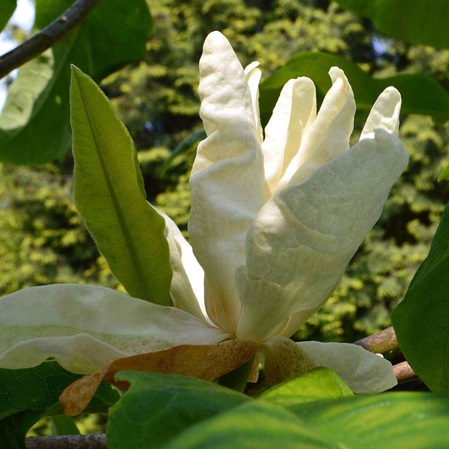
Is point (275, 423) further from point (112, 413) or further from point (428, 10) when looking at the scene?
point (428, 10)

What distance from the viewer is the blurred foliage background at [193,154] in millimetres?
6375

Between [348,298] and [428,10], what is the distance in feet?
17.3

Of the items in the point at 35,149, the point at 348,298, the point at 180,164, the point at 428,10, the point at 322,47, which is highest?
the point at 428,10

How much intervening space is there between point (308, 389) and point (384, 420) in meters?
0.10

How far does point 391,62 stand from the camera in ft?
26.9

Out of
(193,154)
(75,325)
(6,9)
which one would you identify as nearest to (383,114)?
(75,325)

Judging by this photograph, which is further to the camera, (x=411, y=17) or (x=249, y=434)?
(x=411, y=17)

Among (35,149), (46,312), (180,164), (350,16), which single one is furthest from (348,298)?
(46,312)

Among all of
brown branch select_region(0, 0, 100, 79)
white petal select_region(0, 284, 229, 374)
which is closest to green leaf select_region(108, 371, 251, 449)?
white petal select_region(0, 284, 229, 374)

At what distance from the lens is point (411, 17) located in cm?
107

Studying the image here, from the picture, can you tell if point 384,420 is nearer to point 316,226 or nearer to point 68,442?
point 316,226

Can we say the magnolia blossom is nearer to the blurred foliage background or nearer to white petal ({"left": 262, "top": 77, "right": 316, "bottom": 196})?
white petal ({"left": 262, "top": 77, "right": 316, "bottom": 196})

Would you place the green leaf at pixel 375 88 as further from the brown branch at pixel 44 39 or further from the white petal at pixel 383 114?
the white petal at pixel 383 114

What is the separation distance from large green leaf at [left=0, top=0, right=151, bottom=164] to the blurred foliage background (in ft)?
15.4
